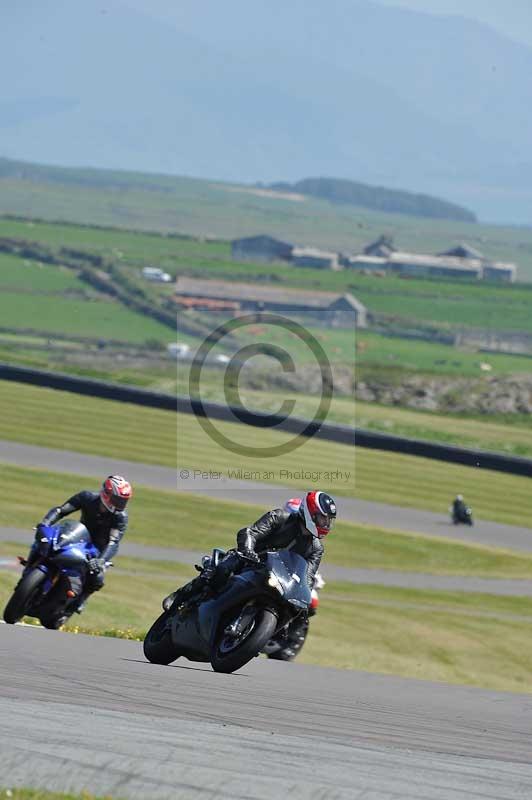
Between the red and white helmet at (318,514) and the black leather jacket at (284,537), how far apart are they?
0.25ft

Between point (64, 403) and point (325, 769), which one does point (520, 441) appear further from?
point (325, 769)

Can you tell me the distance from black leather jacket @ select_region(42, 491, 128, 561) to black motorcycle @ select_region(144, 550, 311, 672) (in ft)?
11.0

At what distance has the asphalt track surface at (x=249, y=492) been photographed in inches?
1602

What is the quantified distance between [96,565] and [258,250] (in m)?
184

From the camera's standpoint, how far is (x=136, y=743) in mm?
7363

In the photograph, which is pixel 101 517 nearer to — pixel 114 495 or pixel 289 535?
pixel 114 495

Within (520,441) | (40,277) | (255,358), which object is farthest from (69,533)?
(40,277)

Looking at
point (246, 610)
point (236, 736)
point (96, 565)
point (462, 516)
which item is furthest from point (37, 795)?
point (462, 516)

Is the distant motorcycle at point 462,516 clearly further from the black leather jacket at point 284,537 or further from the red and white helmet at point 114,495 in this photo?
the black leather jacket at point 284,537

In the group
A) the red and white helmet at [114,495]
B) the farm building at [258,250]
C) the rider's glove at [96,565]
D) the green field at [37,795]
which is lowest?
the rider's glove at [96,565]

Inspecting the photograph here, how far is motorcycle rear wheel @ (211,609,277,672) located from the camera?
1170 cm

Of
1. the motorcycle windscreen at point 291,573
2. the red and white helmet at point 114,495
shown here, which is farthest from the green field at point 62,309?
the motorcycle windscreen at point 291,573

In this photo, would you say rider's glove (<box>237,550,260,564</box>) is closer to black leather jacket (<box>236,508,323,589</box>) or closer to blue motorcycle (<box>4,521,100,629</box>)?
black leather jacket (<box>236,508,323,589</box>)

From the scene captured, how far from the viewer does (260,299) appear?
426 ft
